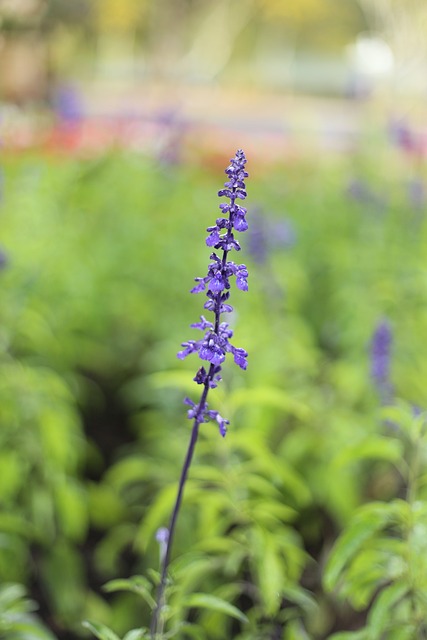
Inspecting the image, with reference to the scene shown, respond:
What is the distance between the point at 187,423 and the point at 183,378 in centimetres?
112

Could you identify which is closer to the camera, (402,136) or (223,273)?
(223,273)

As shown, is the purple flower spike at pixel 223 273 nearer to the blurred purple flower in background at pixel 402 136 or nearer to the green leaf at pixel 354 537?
the green leaf at pixel 354 537

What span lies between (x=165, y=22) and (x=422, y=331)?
35092 millimetres

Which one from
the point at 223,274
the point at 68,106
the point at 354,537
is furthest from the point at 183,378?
the point at 68,106

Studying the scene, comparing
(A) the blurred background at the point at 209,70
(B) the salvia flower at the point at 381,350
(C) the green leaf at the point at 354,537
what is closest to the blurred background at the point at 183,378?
(B) the salvia flower at the point at 381,350

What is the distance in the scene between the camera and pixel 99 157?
727cm

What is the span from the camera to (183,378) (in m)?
2.80

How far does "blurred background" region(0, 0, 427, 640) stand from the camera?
9.73ft

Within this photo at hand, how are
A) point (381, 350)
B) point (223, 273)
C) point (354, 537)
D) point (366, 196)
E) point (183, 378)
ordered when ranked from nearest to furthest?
1. point (223, 273)
2. point (354, 537)
3. point (183, 378)
4. point (381, 350)
5. point (366, 196)

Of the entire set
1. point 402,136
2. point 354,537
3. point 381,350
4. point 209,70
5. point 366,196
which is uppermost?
point 209,70

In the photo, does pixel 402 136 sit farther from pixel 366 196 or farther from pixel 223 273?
pixel 223 273

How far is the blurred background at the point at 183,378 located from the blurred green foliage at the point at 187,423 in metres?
0.01

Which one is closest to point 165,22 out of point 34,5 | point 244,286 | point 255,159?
point 255,159

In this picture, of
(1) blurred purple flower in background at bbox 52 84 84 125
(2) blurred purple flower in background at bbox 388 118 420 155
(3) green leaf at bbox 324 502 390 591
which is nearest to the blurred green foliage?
(3) green leaf at bbox 324 502 390 591
